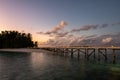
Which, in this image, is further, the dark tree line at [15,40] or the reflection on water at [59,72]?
the dark tree line at [15,40]

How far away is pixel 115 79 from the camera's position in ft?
97.8

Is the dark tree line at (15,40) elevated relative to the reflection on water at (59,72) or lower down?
A: elevated

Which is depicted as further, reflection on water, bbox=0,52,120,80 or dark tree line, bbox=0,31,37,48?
dark tree line, bbox=0,31,37,48

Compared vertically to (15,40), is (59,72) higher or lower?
lower

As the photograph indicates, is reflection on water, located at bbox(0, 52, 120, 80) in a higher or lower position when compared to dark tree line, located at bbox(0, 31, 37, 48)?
lower

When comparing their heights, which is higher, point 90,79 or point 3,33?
point 3,33

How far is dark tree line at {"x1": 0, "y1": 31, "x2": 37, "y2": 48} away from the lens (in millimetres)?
155000

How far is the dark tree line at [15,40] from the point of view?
509 ft

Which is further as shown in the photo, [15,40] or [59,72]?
[15,40]

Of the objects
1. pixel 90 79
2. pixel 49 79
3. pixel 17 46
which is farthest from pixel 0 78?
pixel 17 46

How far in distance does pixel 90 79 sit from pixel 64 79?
12.8 ft

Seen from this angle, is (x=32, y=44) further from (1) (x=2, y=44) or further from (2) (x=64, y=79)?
(2) (x=64, y=79)

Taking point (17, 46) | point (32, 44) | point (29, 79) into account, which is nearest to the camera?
point (29, 79)

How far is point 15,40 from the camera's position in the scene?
512ft
